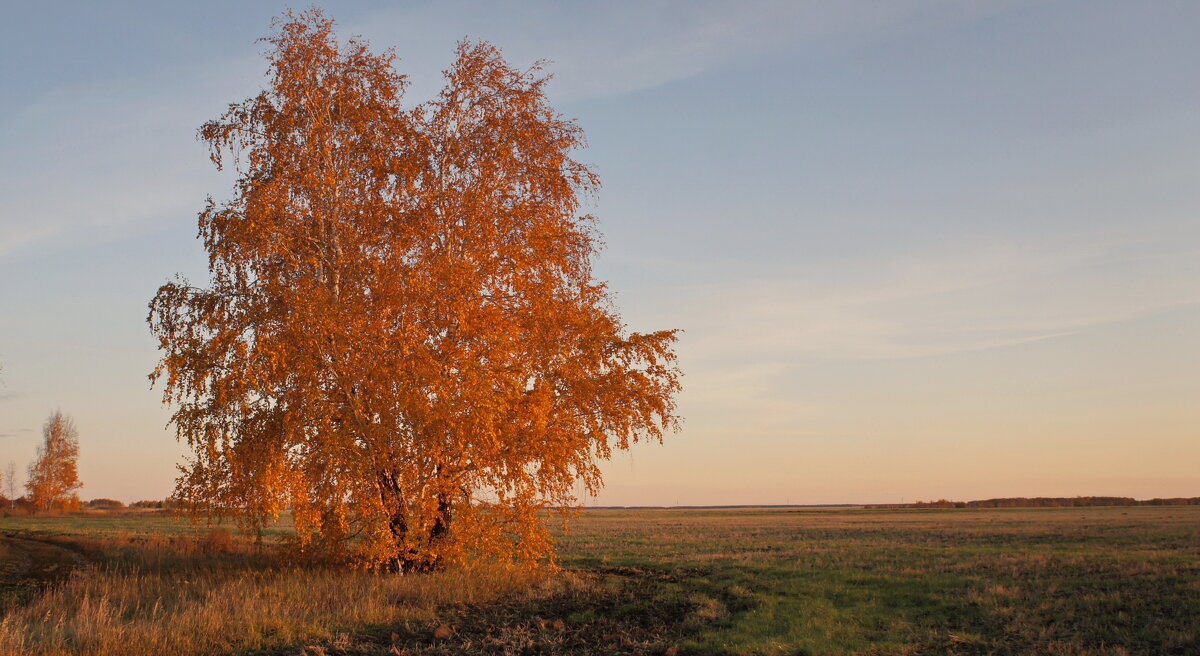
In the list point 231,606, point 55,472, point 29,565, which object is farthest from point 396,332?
point 55,472

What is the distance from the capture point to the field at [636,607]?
38.8 feet

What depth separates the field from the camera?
1183cm

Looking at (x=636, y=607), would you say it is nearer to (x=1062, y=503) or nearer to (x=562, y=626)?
(x=562, y=626)

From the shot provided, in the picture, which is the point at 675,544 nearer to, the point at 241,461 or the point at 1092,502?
the point at 241,461

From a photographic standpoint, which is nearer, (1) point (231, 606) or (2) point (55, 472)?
(1) point (231, 606)

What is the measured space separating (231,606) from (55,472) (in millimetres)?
90788

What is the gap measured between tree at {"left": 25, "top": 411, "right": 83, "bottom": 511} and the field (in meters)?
73.7

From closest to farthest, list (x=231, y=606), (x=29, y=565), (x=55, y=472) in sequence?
1. (x=231, y=606)
2. (x=29, y=565)
3. (x=55, y=472)

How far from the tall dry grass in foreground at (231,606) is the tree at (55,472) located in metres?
79.1

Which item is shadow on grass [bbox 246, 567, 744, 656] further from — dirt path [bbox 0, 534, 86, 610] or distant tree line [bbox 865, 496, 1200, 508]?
distant tree line [bbox 865, 496, 1200, 508]

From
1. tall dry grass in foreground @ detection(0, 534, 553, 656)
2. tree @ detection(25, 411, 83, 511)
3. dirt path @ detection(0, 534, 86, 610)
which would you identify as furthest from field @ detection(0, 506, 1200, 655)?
tree @ detection(25, 411, 83, 511)

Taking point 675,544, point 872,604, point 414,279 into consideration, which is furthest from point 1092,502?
point 414,279

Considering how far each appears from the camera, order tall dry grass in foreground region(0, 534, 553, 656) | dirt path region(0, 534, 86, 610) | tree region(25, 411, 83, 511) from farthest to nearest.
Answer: tree region(25, 411, 83, 511), dirt path region(0, 534, 86, 610), tall dry grass in foreground region(0, 534, 553, 656)

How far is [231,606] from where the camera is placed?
1343 cm
